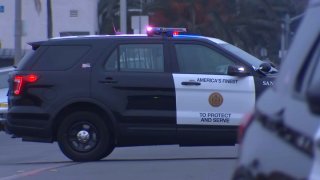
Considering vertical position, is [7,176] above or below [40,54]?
below

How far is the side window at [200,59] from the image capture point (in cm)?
1186

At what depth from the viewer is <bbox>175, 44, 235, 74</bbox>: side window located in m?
11.9

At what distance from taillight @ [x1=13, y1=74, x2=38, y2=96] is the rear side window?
0.50ft

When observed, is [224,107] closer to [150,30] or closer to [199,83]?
[199,83]

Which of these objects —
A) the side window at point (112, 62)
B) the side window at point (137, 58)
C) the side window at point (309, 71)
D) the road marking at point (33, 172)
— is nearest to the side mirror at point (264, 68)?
the side window at point (137, 58)

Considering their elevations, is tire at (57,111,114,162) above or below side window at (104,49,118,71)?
below

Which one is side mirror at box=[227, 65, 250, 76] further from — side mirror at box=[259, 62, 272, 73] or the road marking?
the road marking

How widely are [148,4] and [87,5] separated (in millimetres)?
7114

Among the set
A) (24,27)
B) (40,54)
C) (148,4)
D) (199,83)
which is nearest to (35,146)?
(40,54)

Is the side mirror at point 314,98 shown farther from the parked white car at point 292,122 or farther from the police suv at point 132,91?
the police suv at point 132,91

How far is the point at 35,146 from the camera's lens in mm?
15844

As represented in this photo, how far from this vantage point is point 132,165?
1149cm

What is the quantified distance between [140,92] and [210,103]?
888mm

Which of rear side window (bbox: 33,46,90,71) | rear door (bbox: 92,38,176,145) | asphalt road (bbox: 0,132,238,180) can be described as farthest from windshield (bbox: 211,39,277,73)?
rear side window (bbox: 33,46,90,71)
